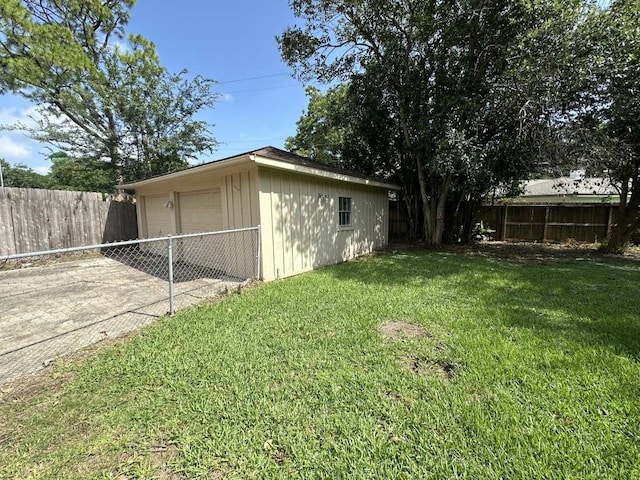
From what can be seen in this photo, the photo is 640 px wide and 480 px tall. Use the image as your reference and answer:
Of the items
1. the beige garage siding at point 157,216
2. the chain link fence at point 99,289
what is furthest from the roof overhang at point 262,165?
the chain link fence at point 99,289

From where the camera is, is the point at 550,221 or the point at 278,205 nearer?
the point at 278,205

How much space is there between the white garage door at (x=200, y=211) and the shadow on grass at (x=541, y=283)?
10.2 ft

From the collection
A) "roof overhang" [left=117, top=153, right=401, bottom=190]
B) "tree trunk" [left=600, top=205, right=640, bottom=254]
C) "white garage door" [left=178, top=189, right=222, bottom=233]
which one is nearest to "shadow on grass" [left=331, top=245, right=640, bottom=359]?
"tree trunk" [left=600, top=205, right=640, bottom=254]

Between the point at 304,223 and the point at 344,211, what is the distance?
1.85 m

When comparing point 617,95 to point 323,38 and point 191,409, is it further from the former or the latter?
point 191,409

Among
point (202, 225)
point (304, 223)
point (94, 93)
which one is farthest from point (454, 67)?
point (94, 93)

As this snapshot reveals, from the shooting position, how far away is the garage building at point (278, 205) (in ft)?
18.0

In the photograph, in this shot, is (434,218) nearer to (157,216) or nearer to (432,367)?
(432,367)

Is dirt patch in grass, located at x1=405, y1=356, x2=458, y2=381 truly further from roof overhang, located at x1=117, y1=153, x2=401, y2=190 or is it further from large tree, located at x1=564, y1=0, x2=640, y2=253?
large tree, located at x1=564, y1=0, x2=640, y2=253

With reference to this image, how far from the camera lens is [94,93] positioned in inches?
500

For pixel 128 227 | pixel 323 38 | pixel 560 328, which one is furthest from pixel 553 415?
pixel 128 227

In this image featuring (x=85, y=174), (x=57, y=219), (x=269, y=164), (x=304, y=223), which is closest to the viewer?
(x=269, y=164)

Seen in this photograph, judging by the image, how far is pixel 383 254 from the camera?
8.58m

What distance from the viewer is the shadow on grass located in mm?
3289
